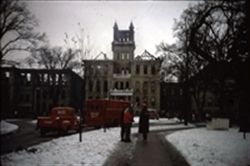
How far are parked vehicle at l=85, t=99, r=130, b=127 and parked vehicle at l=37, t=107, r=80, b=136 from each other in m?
1.27

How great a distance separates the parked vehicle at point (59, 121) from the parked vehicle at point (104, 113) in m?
1.27

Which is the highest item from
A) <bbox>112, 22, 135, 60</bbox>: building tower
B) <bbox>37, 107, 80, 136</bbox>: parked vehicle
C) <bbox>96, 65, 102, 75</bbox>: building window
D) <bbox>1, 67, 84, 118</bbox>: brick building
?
<bbox>112, 22, 135, 60</bbox>: building tower

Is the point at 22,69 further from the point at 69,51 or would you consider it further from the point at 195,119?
the point at 195,119

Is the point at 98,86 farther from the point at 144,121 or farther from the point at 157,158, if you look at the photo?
the point at 157,158

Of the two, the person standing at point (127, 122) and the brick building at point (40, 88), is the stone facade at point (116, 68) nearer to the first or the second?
the brick building at point (40, 88)

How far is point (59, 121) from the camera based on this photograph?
1980 centimetres

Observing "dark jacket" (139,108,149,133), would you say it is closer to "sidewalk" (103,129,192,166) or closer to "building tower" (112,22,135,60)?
"building tower" (112,22,135,60)

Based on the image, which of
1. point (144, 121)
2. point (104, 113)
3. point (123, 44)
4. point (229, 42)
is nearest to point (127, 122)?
point (144, 121)

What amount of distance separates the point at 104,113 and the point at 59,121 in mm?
4902

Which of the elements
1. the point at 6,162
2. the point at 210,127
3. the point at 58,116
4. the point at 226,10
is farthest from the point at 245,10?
the point at 58,116

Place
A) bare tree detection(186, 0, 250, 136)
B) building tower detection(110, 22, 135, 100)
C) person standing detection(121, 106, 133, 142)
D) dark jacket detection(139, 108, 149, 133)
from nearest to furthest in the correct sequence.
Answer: bare tree detection(186, 0, 250, 136)
building tower detection(110, 22, 135, 100)
person standing detection(121, 106, 133, 142)
dark jacket detection(139, 108, 149, 133)

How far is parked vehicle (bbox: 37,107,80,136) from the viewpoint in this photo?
62.0ft

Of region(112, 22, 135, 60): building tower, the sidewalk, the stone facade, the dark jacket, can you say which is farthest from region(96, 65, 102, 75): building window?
the sidewalk

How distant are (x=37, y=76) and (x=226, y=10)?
7.31m
